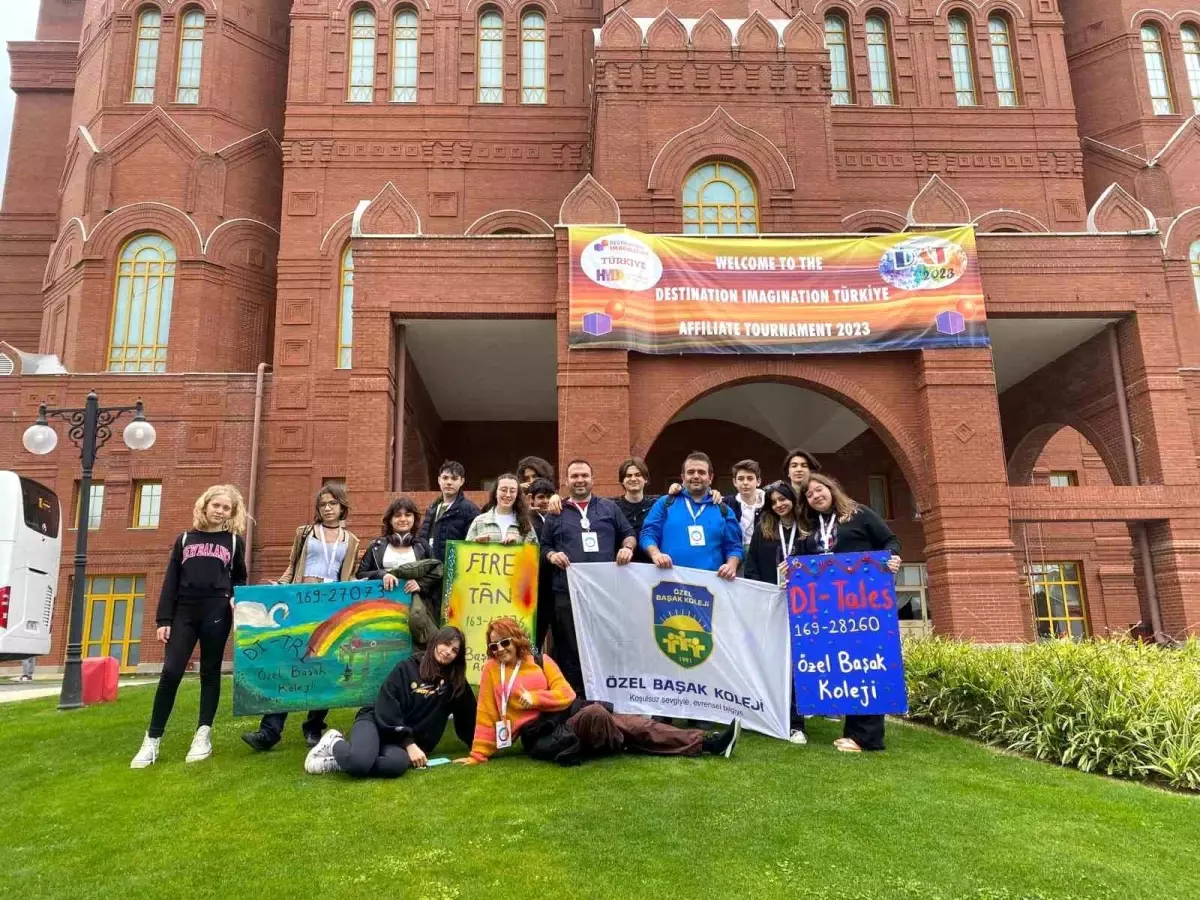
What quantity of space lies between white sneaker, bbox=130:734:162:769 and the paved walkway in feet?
23.3

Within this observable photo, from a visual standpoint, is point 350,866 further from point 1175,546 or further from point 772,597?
point 1175,546

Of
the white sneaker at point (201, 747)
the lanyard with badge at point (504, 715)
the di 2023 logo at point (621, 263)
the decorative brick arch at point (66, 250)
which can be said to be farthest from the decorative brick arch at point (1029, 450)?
the decorative brick arch at point (66, 250)

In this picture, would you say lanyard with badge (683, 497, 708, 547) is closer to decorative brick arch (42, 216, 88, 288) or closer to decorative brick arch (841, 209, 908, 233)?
decorative brick arch (841, 209, 908, 233)

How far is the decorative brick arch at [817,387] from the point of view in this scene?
48.6 ft

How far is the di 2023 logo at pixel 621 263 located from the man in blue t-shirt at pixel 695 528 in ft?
27.9

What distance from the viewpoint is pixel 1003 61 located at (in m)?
24.0

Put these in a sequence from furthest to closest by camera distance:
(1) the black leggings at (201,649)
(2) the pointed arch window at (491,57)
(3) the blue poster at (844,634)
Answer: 1. (2) the pointed arch window at (491,57)
2. (3) the blue poster at (844,634)
3. (1) the black leggings at (201,649)

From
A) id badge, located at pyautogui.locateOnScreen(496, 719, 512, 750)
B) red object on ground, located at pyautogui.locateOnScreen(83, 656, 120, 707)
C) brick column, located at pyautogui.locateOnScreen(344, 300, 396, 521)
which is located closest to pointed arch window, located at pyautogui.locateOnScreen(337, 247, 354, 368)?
brick column, located at pyautogui.locateOnScreen(344, 300, 396, 521)

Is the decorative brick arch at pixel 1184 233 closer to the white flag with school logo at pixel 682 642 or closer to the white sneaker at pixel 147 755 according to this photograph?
the white flag with school logo at pixel 682 642

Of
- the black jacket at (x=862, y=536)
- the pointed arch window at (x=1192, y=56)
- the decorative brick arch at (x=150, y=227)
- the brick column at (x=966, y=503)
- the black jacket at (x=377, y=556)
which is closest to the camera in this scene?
the black jacket at (x=862, y=536)

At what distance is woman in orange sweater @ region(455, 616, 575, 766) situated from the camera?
5547mm

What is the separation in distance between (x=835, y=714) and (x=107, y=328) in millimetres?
21177

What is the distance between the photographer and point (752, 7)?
18.4 meters

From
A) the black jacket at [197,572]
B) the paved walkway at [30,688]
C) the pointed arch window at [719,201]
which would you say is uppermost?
the pointed arch window at [719,201]
